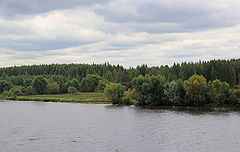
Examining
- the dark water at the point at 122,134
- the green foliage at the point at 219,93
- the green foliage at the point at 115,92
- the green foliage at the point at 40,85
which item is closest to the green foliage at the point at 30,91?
the green foliage at the point at 40,85

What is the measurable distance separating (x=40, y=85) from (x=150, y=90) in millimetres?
83868

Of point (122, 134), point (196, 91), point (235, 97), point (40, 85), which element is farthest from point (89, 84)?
point (122, 134)

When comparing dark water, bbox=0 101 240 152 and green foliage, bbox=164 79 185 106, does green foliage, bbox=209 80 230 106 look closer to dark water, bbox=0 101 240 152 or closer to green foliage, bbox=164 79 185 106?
green foliage, bbox=164 79 185 106

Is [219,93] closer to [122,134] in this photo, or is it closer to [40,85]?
[122,134]

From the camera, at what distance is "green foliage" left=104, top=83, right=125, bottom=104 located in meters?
98.6

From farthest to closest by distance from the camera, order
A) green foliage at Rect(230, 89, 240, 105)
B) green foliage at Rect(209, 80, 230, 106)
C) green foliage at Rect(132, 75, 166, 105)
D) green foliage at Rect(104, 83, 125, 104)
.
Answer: green foliage at Rect(104, 83, 125, 104), green foliage at Rect(132, 75, 166, 105), green foliage at Rect(209, 80, 230, 106), green foliage at Rect(230, 89, 240, 105)

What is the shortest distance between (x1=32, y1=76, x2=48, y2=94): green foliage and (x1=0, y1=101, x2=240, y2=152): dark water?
92162mm

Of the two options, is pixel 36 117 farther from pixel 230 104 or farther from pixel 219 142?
pixel 230 104

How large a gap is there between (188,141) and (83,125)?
23362mm

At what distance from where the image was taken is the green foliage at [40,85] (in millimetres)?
155125

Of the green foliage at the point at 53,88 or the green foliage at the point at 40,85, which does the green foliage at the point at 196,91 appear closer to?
the green foliage at the point at 53,88

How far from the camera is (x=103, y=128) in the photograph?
53.6 metres

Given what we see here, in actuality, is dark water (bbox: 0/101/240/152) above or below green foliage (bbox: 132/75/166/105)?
below

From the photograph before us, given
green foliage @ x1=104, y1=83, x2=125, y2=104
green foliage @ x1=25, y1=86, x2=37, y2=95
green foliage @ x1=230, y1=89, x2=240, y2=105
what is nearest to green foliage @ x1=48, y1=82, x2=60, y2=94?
green foliage @ x1=25, y1=86, x2=37, y2=95
